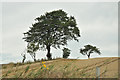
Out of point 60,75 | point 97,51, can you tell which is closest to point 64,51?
point 97,51

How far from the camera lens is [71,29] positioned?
645 inches

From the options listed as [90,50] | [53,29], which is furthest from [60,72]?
[90,50]

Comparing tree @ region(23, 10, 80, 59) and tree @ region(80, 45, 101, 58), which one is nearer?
tree @ region(23, 10, 80, 59)

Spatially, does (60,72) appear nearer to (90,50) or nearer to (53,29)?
(53,29)

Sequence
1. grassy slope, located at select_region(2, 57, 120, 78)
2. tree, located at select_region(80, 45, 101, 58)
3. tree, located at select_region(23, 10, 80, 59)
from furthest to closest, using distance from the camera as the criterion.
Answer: tree, located at select_region(80, 45, 101, 58), tree, located at select_region(23, 10, 80, 59), grassy slope, located at select_region(2, 57, 120, 78)

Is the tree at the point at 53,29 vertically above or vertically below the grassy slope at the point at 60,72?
above

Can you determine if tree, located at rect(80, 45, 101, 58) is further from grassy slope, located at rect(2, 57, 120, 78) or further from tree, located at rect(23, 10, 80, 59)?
grassy slope, located at rect(2, 57, 120, 78)

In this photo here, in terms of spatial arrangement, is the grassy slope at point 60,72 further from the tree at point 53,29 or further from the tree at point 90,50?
the tree at point 90,50

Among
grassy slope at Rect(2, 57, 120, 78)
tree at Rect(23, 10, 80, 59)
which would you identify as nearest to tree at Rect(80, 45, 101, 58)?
tree at Rect(23, 10, 80, 59)

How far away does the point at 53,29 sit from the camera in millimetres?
16438

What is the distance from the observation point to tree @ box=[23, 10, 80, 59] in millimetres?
15922

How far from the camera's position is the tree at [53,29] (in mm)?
15922

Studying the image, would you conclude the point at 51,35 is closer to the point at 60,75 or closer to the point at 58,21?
the point at 58,21

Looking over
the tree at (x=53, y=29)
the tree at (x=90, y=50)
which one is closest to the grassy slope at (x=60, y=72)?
the tree at (x=53, y=29)
